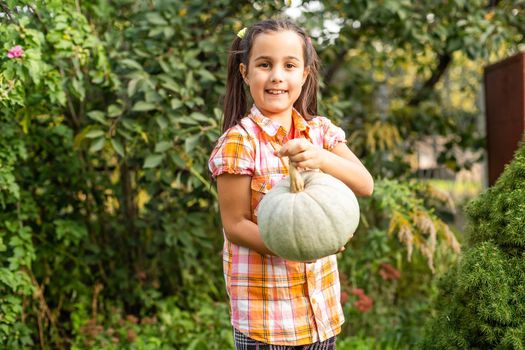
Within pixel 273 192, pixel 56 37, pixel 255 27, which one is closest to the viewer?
pixel 273 192

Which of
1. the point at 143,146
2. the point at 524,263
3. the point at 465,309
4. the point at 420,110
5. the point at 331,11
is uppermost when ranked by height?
the point at 331,11

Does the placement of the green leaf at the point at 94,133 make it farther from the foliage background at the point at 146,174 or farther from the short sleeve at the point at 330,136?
the short sleeve at the point at 330,136

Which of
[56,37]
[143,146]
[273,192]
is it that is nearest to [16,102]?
[56,37]

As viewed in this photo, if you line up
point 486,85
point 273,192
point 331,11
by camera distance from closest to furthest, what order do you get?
1. point 273,192
2. point 331,11
3. point 486,85

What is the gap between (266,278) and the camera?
185 cm

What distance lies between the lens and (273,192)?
1677 mm

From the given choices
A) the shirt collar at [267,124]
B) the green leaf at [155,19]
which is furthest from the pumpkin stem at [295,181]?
the green leaf at [155,19]

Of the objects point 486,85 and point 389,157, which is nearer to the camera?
point 486,85

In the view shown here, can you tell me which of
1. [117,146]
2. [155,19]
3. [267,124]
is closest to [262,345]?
[267,124]

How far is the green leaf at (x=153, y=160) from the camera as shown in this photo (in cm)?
308

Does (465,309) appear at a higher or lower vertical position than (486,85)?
lower

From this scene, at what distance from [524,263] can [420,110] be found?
2835mm

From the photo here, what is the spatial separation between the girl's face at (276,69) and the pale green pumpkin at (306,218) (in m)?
0.30

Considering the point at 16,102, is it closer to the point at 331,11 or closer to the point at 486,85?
the point at 331,11
